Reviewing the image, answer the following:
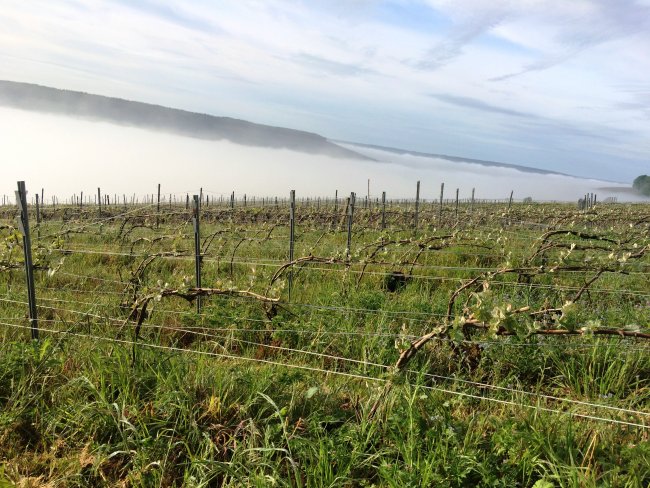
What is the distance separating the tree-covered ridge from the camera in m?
133

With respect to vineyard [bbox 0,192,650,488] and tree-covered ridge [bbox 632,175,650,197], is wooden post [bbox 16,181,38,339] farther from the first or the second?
tree-covered ridge [bbox 632,175,650,197]

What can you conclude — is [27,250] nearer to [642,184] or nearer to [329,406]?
[329,406]

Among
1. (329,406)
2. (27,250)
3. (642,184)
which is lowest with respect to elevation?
(329,406)

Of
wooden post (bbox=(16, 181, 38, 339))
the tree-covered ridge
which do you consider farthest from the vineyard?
the tree-covered ridge

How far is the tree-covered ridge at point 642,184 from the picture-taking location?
13300 centimetres

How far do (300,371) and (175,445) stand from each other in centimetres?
116

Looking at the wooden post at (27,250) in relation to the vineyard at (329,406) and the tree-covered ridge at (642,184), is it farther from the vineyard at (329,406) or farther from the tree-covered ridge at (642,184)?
the tree-covered ridge at (642,184)

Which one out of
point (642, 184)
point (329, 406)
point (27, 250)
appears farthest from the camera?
point (642, 184)

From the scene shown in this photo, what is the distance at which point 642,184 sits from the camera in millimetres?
136625

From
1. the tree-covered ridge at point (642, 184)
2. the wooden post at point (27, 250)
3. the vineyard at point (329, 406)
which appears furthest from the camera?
the tree-covered ridge at point (642, 184)

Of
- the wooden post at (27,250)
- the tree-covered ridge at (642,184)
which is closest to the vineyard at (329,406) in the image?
the wooden post at (27,250)

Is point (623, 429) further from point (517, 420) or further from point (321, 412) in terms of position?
point (321, 412)

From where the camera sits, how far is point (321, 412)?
288 cm

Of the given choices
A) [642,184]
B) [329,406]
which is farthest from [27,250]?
[642,184]
